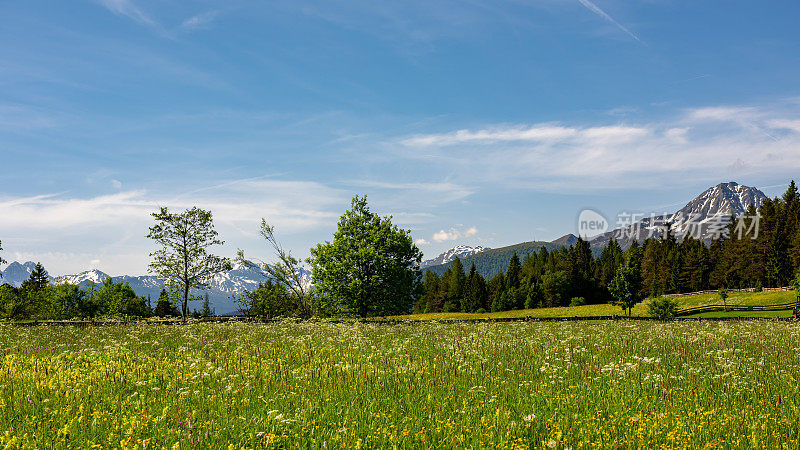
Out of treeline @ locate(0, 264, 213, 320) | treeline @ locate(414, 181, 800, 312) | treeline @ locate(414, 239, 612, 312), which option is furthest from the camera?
treeline @ locate(414, 239, 612, 312)

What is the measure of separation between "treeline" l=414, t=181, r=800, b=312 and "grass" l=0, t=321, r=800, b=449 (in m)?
57.3

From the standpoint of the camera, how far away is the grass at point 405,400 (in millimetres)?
6219

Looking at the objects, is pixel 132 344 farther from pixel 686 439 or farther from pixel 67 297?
pixel 67 297

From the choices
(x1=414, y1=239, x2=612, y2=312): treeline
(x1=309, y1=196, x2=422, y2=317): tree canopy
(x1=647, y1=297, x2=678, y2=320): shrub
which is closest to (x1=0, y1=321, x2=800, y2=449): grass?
(x1=309, y1=196, x2=422, y2=317): tree canopy

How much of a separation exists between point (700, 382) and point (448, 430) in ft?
20.6

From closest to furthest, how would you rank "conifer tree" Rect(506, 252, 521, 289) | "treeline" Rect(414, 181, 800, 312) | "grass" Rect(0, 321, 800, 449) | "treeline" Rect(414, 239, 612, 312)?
"grass" Rect(0, 321, 800, 449)
"treeline" Rect(414, 181, 800, 312)
"treeline" Rect(414, 239, 612, 312)
"conifer tree" Rect(506, 252, 521, 289)

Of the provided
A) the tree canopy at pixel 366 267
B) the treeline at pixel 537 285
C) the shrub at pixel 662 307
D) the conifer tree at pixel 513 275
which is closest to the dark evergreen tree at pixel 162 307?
the tree canopy at pixel 366 267

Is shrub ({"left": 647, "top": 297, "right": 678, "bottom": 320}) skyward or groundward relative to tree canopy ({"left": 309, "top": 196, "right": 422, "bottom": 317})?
groundward

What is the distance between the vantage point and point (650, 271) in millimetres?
122750

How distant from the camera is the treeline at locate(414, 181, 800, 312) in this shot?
91250mm

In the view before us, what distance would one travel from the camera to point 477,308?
139625mm

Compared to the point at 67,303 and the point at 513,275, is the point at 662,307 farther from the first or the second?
the point at 513,275

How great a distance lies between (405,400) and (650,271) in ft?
440

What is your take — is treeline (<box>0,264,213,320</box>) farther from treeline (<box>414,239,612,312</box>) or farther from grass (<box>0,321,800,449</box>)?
treeline (<box>414,239,612,312</box>)
